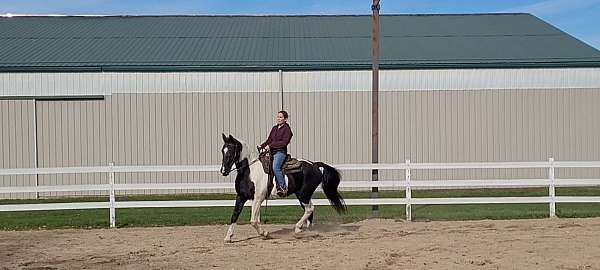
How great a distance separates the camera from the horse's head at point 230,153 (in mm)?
11555

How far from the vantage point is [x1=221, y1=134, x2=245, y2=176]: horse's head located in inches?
455

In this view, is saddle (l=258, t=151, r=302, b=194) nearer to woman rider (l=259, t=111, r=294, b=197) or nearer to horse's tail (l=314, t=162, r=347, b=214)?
woman rider (l=259, t=111, r=294, b=197)

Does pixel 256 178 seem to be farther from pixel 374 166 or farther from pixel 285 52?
pixel 285 52

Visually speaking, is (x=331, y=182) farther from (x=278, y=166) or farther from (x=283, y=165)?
(x=278, y=166)

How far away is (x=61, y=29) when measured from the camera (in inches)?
1195

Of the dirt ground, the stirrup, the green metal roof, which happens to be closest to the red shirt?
the stirrup

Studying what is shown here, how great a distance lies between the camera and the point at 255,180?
11.9 meters

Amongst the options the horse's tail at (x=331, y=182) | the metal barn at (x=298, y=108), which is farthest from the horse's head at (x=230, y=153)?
the metal barn at (x=298, y=108)

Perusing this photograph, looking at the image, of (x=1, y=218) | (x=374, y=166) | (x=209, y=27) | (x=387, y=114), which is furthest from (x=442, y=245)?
(x=209, y=27)

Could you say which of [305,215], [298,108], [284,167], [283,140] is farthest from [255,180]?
[298,108]

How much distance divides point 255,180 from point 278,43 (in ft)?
52.1

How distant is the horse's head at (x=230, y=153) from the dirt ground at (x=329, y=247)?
1207 mm

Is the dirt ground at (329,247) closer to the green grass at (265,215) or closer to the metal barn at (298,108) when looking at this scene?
the green grass at (265,215)

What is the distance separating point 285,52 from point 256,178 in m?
14.2
